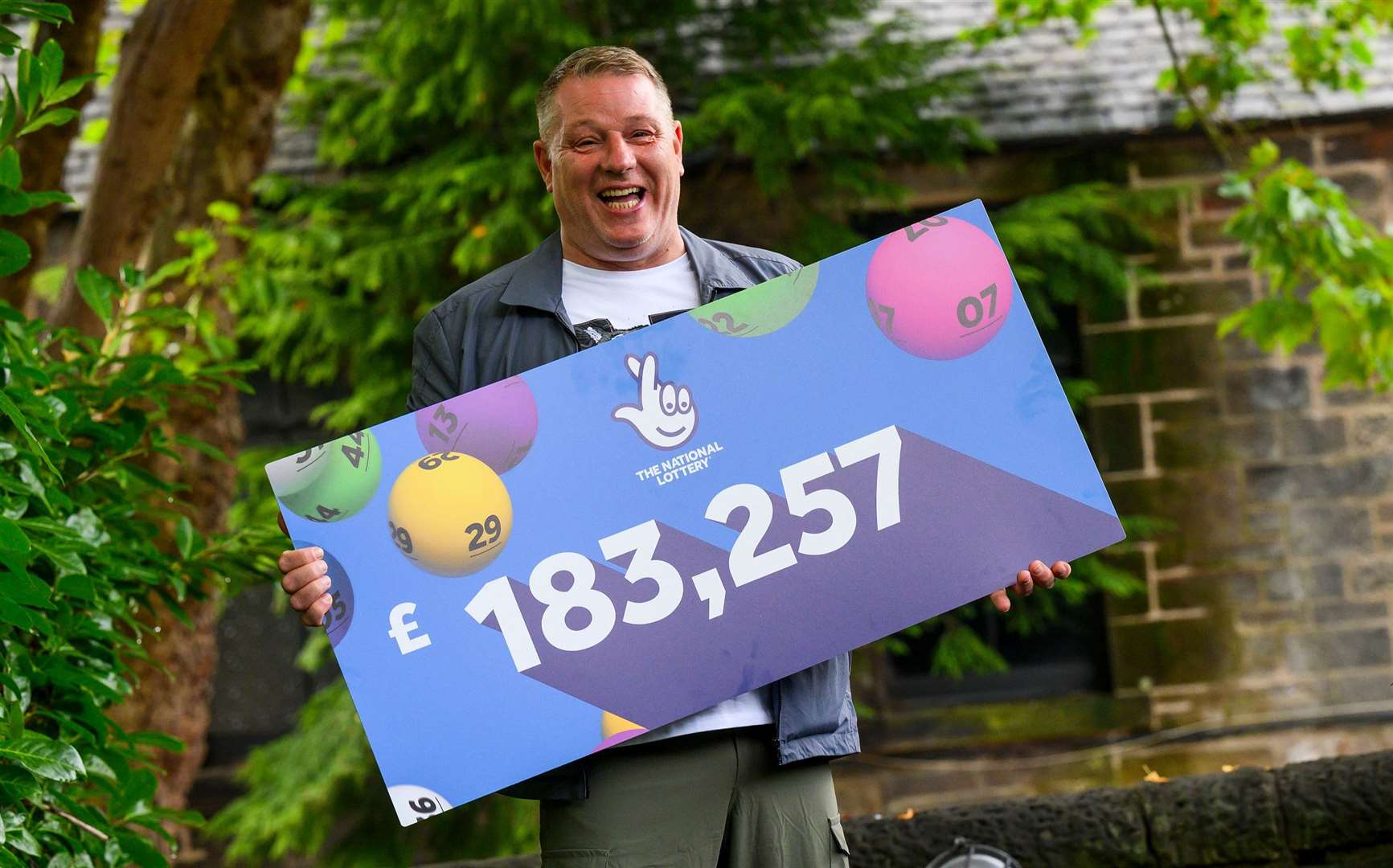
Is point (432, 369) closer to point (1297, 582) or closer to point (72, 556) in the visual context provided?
point (72, 556)

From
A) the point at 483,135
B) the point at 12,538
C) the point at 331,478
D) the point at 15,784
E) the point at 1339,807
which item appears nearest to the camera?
the point at 12,538

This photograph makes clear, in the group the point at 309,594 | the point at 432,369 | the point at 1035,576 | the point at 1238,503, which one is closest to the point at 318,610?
the point at 309,594

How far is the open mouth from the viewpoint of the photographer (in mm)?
2160

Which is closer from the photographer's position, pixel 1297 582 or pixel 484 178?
pixel 484 178

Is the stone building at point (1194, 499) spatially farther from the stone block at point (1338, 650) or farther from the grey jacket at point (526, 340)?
the grey jacket at point (526, 340)

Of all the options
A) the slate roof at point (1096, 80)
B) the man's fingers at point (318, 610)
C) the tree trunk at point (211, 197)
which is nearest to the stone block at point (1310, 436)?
the slate roof at point (1096, 80)

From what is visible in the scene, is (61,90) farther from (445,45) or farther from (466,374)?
(445,45)

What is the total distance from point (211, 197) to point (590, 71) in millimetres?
2380

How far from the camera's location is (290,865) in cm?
649

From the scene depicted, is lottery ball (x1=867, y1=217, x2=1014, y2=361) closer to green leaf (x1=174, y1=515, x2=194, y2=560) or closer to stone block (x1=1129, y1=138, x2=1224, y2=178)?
green leaf (x1=174, y1=515, x2=194, y2=560)

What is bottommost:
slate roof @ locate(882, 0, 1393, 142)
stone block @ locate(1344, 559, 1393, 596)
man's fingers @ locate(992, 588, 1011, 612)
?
stone block @ locate(1344, 559, 1393, 596)

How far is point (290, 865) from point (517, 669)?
16.2 ft

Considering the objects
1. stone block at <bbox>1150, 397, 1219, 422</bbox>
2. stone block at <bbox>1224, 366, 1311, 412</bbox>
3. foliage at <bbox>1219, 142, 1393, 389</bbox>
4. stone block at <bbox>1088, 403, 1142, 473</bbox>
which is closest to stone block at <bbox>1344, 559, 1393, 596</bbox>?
stone block at <bbox>1224, 366, 1311, 412</bbox>

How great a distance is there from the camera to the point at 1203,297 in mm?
6430
